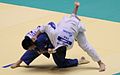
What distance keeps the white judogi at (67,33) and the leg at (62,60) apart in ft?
0.22

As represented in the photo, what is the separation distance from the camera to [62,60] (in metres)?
4.71

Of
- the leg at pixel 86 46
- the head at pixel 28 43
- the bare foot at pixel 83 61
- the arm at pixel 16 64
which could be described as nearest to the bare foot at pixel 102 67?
the leg at pixel 86 46

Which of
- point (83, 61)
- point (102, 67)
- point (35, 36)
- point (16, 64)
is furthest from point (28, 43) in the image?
point (102, 67)

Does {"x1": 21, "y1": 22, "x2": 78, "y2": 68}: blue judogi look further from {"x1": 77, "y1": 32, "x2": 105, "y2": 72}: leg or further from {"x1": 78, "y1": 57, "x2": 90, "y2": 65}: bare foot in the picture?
{"x1": 77, "y1": 32, "x2": 105, "y2": 72}: leg

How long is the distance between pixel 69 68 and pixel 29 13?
2734 mm

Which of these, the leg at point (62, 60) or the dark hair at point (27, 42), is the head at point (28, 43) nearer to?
the dark hair at point (27, 42)

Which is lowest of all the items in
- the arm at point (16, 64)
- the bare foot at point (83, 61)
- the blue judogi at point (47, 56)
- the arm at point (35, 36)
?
the arm at point (16, 64)

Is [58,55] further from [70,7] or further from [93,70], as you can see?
[70,7]

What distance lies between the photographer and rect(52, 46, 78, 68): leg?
14.9 ft

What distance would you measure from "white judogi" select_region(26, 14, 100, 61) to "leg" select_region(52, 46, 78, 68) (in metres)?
0.07

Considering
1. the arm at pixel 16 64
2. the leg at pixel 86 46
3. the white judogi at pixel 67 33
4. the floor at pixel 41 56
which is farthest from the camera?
the arm at pixel 16 64

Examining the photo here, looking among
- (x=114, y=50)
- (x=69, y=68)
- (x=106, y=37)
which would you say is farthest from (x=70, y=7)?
(x=69, y=68)

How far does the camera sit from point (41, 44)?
15.2ft

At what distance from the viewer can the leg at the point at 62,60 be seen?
4.55 meters
